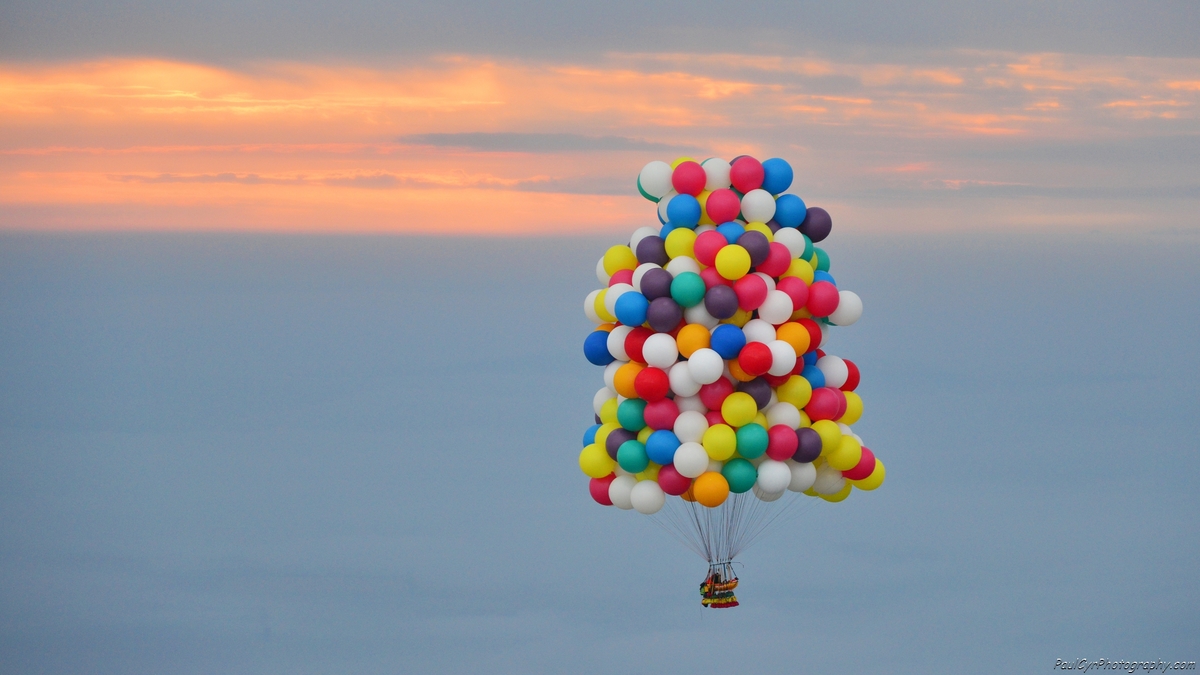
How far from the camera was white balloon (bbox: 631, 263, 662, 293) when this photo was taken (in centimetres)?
2158

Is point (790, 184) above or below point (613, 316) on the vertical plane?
above

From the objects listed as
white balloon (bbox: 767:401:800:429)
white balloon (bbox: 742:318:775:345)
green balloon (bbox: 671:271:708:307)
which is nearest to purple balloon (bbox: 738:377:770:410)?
white balloon (bbox: 767:401:800:429)

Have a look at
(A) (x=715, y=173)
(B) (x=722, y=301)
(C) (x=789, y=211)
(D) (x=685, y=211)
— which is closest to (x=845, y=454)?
(B) (x=722, y=301)

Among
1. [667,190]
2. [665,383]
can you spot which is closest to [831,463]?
[665,383]

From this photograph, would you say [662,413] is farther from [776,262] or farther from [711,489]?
[776,262]

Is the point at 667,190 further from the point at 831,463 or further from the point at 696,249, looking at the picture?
the point at 831,463

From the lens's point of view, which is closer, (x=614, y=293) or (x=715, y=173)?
(x=614, y=293)

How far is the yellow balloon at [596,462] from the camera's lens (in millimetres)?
22234

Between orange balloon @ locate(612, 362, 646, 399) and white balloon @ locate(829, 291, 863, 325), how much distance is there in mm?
2550

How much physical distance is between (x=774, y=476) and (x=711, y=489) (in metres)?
0.82

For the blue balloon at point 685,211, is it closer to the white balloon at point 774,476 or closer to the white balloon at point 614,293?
the white balloon at point 614,293

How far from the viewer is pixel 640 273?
2166 cm

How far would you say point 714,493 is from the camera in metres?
21.3

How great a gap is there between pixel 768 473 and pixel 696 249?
285cm
